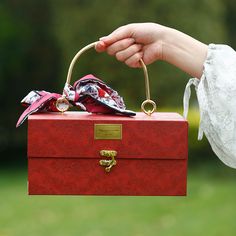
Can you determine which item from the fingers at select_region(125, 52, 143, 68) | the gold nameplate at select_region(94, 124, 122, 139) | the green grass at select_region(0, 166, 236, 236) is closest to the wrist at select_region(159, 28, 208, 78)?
the fingers at select_region(125, 52, 143, 68)

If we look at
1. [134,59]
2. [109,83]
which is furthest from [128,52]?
[109,83]

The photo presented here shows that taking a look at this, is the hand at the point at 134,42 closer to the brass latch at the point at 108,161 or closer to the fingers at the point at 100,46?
the fingers at the point at 100,46

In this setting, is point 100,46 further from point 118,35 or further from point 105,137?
point 105,137

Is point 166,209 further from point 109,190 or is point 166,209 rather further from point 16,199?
point 109,190

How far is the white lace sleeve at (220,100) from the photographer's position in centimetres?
266

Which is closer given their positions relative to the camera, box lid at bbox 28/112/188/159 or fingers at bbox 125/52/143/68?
box lid at bbox 28/112/188/159

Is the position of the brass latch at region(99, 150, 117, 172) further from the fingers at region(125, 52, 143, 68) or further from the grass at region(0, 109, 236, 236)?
the grass at region(0, 109, 236, 236)

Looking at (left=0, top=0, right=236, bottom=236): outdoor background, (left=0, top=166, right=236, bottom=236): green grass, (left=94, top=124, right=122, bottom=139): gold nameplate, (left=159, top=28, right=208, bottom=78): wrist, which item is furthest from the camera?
(left=0, top=0, right=236, bottom=236): outdoor background

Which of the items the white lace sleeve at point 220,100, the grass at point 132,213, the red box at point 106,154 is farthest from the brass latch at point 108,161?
the grass at point 132,213

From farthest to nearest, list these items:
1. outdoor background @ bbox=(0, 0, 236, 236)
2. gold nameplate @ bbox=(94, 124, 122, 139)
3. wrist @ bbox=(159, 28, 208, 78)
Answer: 1. outdoor background @ bbox=(0, 0, 236, 236)
2. wrist @ bbox=(159, 28, 208, 78)
3. gold nameplate @ bbox=(94, 124, 122, 139)

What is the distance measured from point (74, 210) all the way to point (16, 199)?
3.97 ft

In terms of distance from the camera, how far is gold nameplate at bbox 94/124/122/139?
103 inches

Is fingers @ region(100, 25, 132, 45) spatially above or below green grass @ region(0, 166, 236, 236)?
above

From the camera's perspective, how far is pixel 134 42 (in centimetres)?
286
